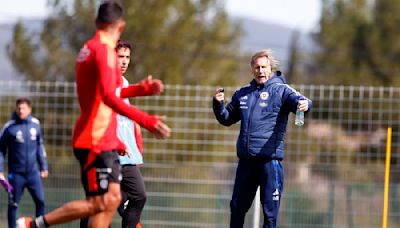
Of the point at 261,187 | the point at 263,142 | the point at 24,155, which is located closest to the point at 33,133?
the point at 24,155

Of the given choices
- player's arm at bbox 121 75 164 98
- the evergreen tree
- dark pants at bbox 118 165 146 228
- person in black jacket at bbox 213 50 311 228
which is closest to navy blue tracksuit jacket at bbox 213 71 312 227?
person in black jacket at bbox 213 50 311 228

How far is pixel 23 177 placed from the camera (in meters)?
15.9

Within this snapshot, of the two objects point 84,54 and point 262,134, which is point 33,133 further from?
→ point 84,54

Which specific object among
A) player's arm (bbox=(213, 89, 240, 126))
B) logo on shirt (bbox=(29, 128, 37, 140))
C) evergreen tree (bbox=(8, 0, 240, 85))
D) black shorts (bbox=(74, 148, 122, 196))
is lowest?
black shorts (bbox=(74, 148, 122, 196))

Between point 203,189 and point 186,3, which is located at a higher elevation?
point 186,3

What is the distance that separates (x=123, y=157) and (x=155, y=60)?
19151mm

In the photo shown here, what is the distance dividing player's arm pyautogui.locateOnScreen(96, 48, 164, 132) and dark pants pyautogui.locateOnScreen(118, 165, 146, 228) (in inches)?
88.8

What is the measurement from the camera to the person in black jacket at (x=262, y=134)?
11.1 metres

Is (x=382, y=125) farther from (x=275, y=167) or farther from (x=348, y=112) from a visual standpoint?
(x=275, y=167)

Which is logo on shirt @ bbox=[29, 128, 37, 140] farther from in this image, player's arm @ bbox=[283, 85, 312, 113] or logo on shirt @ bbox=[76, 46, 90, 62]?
logo on shirt @ bbox=[76, 46, 90, 62]

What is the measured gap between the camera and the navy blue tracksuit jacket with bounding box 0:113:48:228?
15.7 metres

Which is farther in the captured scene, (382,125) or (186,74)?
(186,74)

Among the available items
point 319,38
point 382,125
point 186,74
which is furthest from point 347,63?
point 382,125

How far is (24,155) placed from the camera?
15.8 meters
